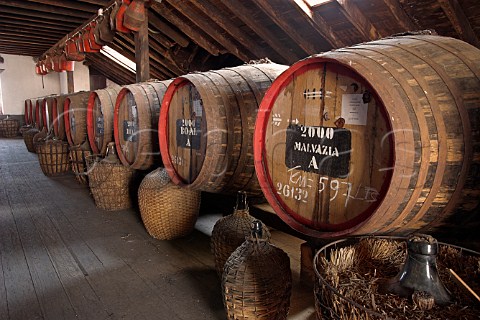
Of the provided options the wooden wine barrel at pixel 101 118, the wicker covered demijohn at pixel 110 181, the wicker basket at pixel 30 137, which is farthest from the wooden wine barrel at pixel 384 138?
the wicker basket at pixel 30 137

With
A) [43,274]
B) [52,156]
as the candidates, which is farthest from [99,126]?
[52,156]

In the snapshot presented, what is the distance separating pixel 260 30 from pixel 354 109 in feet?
12.1

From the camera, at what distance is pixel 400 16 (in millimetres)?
3189

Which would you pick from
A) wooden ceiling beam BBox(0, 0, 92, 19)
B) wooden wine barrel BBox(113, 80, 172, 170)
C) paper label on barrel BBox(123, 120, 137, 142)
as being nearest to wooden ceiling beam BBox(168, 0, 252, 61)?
wooden wine barrel BBox(113, 80, 172, 170)

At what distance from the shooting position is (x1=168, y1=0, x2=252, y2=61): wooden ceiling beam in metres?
5.01

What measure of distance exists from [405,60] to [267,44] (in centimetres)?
412

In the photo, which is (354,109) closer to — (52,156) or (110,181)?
(110,181)

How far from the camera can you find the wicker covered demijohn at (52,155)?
592cm

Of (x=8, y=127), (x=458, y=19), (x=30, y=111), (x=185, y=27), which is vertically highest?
(x=185, y=27)

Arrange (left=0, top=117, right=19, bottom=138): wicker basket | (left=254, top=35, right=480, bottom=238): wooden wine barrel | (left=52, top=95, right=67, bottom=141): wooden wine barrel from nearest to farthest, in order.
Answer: (left=254, top=35, right=480, bottom=238): wooden wine barrel < (left=52, top=95, right=67, bottom=141): wooden wine barrel < (left=0, top=117, right=19, bottom=138): wicker basket

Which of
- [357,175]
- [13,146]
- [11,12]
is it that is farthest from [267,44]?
[13,146]

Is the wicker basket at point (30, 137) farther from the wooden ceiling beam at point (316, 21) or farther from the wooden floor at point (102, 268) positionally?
the wooden ceiling beam at point (316, 21)

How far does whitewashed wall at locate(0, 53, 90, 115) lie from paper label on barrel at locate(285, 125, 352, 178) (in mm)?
12936

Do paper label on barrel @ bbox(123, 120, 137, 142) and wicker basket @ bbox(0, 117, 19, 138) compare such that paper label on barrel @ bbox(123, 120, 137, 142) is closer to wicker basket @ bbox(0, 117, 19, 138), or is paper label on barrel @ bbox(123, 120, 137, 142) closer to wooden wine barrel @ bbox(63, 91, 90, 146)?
wooden wine barrel @ bbox(63, 91, 90, 146)
